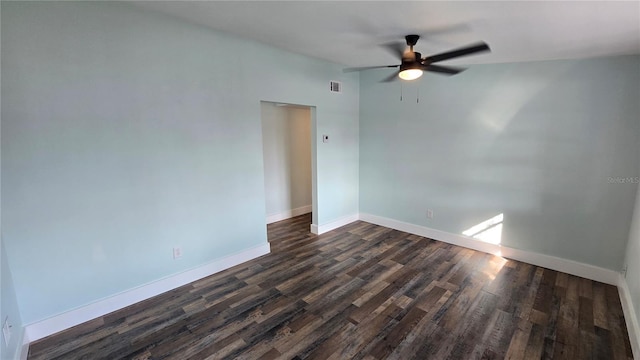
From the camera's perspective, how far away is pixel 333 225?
476 centimetres

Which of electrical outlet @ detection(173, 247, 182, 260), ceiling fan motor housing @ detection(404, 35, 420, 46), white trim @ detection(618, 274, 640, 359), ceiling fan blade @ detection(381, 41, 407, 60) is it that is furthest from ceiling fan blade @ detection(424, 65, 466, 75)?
electrical outlet @ detection(173, 247, 182, 260)

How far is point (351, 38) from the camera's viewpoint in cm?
296

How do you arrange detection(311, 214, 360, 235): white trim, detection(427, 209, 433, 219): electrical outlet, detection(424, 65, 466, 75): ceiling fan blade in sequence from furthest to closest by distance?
detection(311, 214, 360, 235): white trim < detection(427, 209, 433, 219): electrical outlet < detection(424, 65, 466, 75): ceiling fan blade

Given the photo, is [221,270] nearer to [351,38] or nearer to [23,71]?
[23,71]

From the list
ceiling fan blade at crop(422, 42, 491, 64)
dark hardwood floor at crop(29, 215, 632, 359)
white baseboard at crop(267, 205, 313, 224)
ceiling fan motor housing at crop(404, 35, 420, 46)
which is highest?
ceiling fan motor housing at crop(404, 35, 420, 46)

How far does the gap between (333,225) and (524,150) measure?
287 centimetres

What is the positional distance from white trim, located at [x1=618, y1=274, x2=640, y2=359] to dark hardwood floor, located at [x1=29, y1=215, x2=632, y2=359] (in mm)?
52

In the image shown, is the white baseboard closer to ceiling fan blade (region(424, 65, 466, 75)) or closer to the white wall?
the white wall

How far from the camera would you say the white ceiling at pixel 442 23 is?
2.06 m

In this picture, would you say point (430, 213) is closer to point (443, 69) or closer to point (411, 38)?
point (443, 69)

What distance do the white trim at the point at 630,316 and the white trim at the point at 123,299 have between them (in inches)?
141

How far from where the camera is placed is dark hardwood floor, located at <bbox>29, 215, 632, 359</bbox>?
2.13 m

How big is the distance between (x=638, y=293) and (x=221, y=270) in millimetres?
3875

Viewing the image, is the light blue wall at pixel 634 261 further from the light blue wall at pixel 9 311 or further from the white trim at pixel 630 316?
the light blue wall at pixel 9 311
